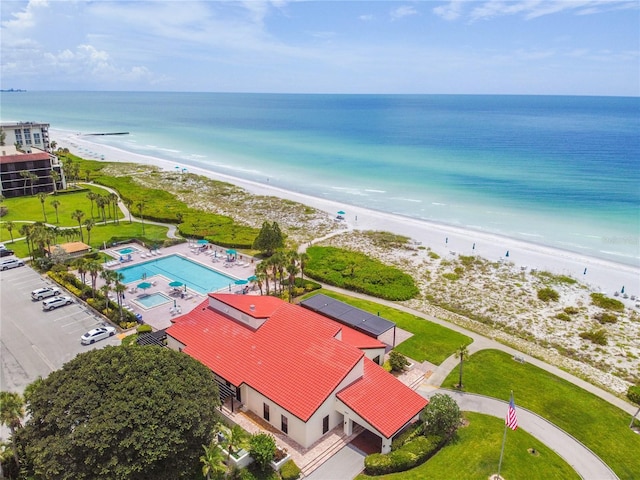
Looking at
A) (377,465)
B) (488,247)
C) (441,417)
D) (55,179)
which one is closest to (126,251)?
(55,179)

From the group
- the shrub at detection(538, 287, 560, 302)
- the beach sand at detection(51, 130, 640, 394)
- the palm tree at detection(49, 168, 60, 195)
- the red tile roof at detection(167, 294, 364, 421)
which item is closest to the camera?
the red tile roof at detection(167, 294, 364, 421)

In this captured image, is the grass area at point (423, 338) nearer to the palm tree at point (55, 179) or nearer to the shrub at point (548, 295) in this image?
the shrub at point (548, 295)

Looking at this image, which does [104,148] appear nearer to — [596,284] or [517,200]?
[517,200]

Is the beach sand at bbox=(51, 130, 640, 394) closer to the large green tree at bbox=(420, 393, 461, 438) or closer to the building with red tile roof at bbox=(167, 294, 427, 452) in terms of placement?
the large green tree at bbox=(420, 393, 461, 438)

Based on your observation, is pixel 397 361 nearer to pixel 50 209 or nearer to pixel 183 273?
pixel 183 273

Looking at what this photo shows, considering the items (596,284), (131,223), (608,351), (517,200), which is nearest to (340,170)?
(517,200)

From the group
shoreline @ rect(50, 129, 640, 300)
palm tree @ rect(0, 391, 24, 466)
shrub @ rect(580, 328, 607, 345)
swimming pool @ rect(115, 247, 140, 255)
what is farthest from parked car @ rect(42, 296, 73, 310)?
shrub @ rect(580, 328, 607, 345)
